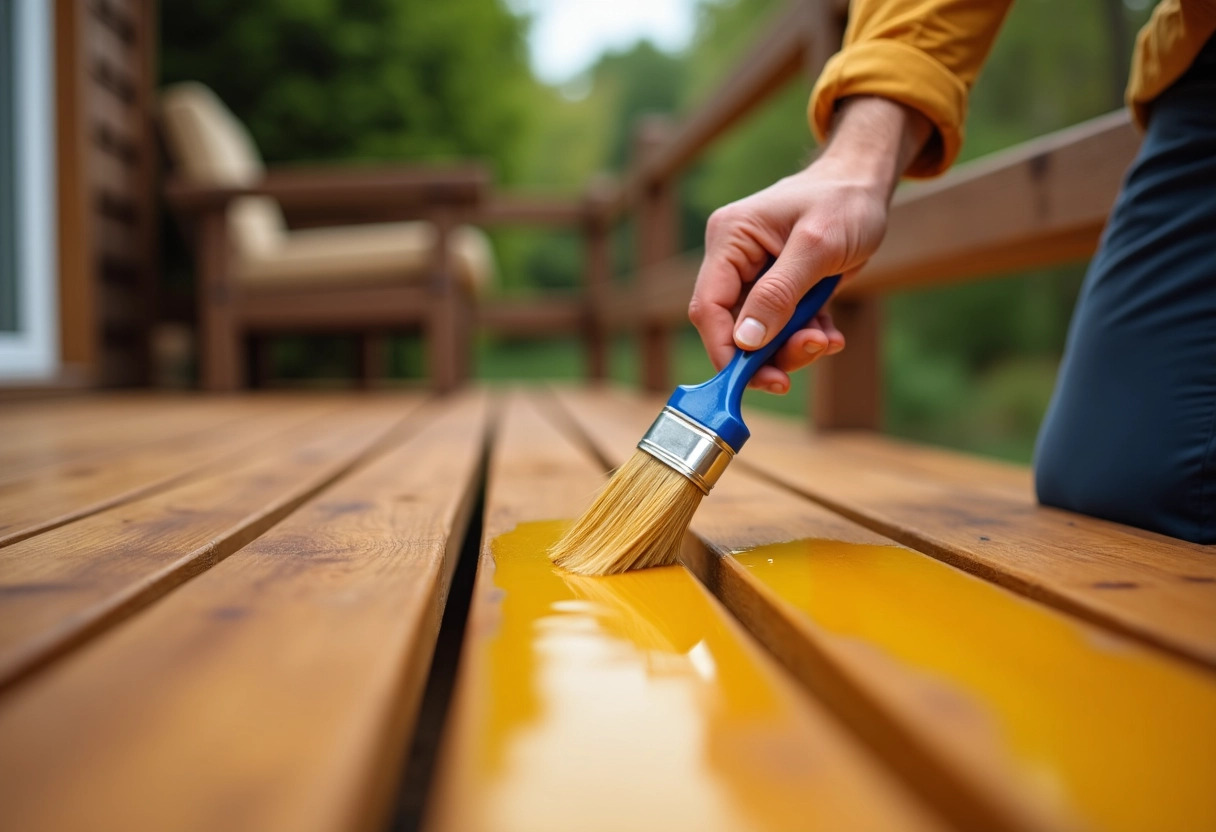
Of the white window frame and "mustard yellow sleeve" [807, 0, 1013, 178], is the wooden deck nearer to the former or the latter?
"mustard yellow sleeve" [807, 0, 1013, 178]

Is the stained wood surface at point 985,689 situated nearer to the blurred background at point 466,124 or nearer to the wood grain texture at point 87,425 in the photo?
the wood grain texture at point 87,425

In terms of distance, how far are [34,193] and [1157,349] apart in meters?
2.95

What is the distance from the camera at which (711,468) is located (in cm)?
74

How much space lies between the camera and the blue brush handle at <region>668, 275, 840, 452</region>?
0.74m

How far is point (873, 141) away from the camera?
891 mm

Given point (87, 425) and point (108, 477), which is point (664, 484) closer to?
point (108, 477)

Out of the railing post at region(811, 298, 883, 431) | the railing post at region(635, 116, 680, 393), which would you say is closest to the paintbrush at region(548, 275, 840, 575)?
the railing post at region(811, 298, 883, 431)

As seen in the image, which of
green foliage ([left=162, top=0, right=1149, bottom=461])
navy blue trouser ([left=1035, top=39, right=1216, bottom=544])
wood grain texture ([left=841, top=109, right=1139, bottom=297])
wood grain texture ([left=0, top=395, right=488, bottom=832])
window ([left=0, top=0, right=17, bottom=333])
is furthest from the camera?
green foliage ([left=162, top=0, right=1149, bottom=461])

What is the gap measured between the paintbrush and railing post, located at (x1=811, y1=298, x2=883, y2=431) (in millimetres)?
1248

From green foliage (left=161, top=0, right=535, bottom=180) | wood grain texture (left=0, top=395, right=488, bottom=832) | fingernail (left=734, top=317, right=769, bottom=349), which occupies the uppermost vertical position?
green foliage (left=161, top=0, right=535, bottom=180)

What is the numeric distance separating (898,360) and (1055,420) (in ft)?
23.6

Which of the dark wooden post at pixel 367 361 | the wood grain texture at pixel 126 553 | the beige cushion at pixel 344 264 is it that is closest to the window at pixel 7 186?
the beige cushion at pixel 344 264

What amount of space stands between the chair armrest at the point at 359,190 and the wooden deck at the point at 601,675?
8.81ft

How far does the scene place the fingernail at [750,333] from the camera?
761 millimetres
